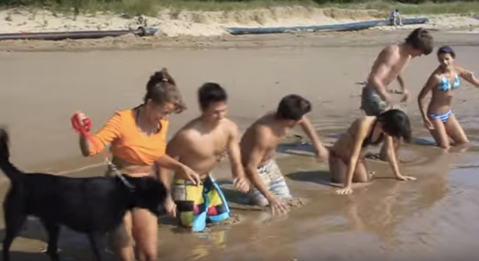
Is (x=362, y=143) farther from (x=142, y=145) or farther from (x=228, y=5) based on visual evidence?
(x=228, y=5)

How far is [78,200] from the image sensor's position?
15.9 feet

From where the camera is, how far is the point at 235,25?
2909 centimetres

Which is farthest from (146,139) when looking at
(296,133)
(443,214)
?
(296,133)

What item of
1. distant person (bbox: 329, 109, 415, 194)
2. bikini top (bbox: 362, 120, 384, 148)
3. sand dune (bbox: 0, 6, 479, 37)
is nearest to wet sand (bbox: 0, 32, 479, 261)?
distant person (bbox: 329, 109, 415, 194)

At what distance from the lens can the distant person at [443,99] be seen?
9.21 meters

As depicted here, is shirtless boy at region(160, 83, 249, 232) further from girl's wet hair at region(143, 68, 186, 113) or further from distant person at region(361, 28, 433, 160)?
distant person at region(361, 28, 433, 160)

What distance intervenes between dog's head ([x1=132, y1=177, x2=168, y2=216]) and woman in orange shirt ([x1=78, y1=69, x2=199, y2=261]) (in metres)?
0.18

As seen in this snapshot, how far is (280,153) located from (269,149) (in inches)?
90.1

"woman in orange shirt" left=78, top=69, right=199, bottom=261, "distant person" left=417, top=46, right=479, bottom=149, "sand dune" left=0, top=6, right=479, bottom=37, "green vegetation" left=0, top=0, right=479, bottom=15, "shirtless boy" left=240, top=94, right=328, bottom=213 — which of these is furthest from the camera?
"green vegetation" left=0, top=0, right=479, bottom=15

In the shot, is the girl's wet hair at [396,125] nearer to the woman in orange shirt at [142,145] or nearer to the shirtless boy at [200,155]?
the shirtless boy at [200,155]

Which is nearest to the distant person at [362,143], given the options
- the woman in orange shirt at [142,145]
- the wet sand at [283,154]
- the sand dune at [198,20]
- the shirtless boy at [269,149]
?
the wet sand at [283,154]

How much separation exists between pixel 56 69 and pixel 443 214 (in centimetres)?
855

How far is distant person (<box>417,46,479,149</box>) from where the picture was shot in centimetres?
921

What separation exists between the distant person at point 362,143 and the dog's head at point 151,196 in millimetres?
2551
